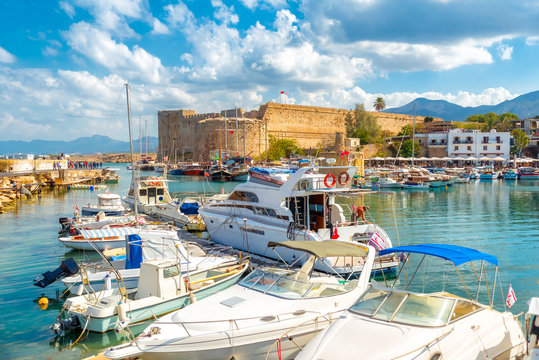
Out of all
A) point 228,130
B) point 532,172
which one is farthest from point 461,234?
point 228,130

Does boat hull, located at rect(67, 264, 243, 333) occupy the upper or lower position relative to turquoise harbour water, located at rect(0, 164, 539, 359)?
upper

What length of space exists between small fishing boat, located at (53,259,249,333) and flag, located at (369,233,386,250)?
3.69 m

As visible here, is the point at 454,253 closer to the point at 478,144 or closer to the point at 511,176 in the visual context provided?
the point at 511,176

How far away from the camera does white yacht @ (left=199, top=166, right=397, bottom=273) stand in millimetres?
11031

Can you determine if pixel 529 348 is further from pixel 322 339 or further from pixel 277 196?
pixel 277 196

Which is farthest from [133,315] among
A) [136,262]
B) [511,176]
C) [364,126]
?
[364,126]

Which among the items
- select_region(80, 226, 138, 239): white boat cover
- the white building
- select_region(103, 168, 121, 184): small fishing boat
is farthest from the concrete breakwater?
the white building

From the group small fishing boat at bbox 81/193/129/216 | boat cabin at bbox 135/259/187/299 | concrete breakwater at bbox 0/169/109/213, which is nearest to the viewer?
boat cabin at bbox 135/259/187/299

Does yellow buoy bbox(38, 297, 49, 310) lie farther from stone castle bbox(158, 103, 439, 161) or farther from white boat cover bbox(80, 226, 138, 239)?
stone castle bbox(158, 103, 439, 161)

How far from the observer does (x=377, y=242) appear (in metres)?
10.4

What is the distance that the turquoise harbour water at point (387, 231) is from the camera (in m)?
7.73

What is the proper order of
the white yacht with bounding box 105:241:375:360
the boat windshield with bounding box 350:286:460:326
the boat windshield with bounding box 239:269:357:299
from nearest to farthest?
the boat windshield with bounding box 350:286:460:326 < the white yacht with bounding box 105:241:375:360 < the boat windshield with bounding box 239:269:357:299

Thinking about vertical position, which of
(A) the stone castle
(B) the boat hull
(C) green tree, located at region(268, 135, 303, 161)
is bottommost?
(B) the boat hull

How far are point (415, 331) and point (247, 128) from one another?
5795cm
